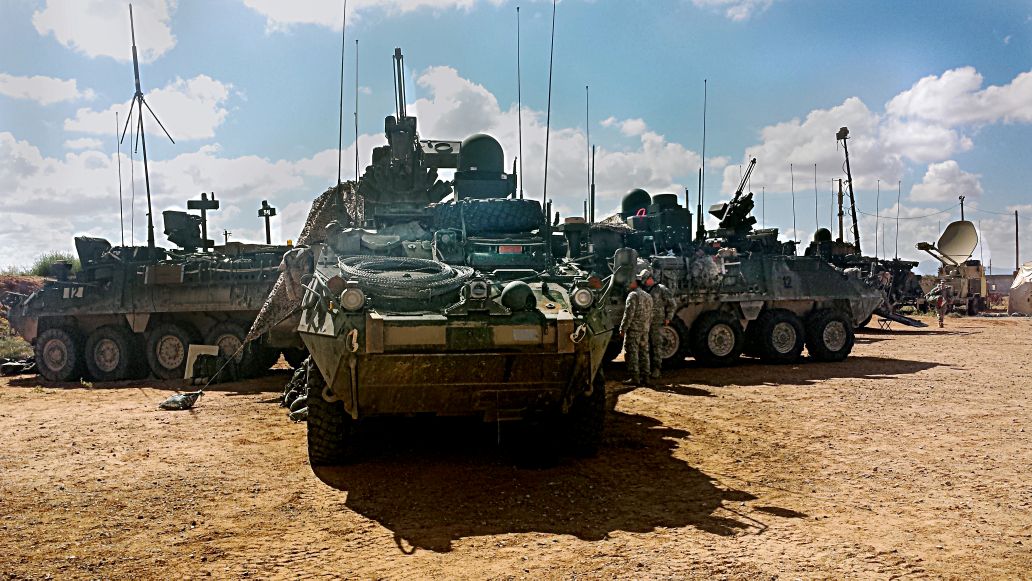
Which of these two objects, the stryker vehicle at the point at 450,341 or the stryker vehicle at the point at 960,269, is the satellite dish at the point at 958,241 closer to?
the stryker vehicle at the point at 960,269

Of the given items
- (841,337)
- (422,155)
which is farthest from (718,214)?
(422,155)

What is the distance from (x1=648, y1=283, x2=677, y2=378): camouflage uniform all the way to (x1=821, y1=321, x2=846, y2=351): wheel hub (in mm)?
3288

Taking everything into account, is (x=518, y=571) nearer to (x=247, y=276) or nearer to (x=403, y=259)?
(x=403, y=259)

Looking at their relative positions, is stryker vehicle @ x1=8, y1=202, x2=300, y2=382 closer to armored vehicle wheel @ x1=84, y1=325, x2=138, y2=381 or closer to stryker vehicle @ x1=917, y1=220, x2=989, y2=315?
armored vehicle wheel @ x1=84, y1=325, x2=138, y2=381

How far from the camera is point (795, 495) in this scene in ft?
19.4

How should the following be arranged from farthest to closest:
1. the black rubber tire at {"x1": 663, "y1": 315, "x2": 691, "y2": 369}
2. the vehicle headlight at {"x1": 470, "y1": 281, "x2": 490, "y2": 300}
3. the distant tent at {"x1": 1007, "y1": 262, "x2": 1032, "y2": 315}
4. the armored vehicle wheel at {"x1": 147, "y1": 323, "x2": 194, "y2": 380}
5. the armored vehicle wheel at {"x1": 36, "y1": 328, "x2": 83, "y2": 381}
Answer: the distant tent at {"x1": 1007, "y1": 262, "x2": 1032, "y2": 315} → the armored vehicle wheel at {"x1": 36, "y1": 328, "x2": 83, "y2": 381} → the black rubber tire at {"x1": 663, "y1": 315, "x2": 691, "y2": 369} → the armored vehicle wheel at {"x1": 147, "y1": 323, "x2": 194, "y2": 380} → the vehicle headlight at {"x1": 470, "y1": 281, "x2": 490, "y2": 300}

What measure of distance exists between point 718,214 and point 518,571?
15.2 meters

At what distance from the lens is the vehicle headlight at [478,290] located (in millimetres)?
6316

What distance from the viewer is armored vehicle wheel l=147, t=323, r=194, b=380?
46.7 feet

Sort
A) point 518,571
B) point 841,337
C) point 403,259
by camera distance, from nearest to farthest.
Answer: point 518,571 → point 403,259 → point 841,337

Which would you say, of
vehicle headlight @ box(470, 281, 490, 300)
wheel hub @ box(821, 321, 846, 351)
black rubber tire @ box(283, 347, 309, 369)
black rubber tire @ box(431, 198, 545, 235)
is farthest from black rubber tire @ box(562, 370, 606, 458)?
wheel hub @ box(821, 321, 846, 351)

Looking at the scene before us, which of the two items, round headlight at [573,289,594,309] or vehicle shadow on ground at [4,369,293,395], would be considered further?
vehicle shadow on ground at [4,369,293,395]

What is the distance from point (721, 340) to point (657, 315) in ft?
7.77

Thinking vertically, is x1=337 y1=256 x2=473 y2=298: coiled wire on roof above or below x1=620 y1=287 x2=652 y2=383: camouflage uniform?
above
